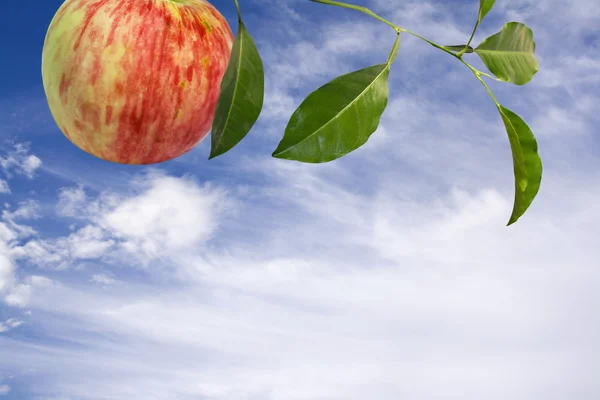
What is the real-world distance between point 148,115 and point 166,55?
231 millimetres

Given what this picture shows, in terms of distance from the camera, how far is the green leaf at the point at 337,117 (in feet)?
5.40

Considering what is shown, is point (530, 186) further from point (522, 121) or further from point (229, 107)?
point (229, 107)

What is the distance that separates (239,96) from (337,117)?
0.93 feet

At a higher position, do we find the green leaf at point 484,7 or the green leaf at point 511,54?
the green leaf at point 484,7

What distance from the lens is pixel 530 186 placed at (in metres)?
1.93

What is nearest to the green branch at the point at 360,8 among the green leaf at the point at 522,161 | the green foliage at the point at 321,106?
the green foliage at the point at 321,106

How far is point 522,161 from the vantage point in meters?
1.91

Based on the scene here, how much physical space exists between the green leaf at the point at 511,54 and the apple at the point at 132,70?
966 mm

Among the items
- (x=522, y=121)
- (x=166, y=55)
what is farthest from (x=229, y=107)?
(x=522, y=121)

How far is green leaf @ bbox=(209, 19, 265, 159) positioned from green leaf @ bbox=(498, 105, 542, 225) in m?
0.77

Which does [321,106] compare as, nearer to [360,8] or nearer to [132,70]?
[360,8]

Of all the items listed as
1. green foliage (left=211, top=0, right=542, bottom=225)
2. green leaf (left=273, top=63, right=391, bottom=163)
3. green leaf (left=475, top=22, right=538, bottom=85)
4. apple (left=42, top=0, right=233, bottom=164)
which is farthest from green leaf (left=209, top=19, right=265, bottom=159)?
green leaf (left=475, top=22, right=538, bottom=85)

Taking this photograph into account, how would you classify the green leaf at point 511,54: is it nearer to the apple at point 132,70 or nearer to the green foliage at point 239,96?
the green foliage at point 239,96

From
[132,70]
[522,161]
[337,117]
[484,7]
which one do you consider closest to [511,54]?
[484,7]
